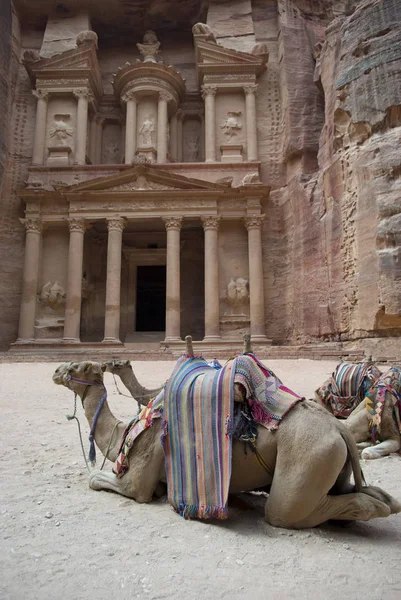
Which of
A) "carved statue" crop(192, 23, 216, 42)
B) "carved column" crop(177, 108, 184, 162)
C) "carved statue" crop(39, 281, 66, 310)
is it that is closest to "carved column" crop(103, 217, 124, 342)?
"carved statue" crop(39, 281, 66, 310)

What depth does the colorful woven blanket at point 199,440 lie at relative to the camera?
2867 millimetres

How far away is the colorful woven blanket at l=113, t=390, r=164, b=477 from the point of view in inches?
128

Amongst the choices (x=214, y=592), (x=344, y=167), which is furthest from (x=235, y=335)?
(x=214, y=592)

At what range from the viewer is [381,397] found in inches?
181

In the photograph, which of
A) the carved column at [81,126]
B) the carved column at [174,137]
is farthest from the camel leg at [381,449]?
the carved column at [174,137]

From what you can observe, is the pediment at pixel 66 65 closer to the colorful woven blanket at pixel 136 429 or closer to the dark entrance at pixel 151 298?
the dark entrance at pixel 151 298

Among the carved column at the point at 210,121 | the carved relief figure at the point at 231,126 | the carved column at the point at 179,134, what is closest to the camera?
the carved column at the point at 210,121

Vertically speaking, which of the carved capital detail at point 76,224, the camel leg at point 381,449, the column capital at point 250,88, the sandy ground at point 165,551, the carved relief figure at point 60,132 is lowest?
the sandy ground at point 165,551

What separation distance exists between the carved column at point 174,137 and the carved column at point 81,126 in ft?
14.8

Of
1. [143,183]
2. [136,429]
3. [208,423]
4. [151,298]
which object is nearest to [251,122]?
[143,183]

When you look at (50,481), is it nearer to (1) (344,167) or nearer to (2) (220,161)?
(1) (344,167)

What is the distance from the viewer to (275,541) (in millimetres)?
2648

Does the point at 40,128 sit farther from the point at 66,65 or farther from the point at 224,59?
the point at 224,59

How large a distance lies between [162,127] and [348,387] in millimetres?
20488
